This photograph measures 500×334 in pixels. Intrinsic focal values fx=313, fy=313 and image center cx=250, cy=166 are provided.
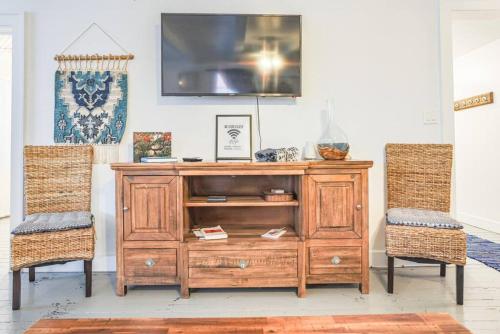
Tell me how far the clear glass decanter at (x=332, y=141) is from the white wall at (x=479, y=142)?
2.43 meters

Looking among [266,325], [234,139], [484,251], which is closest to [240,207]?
[234,139]

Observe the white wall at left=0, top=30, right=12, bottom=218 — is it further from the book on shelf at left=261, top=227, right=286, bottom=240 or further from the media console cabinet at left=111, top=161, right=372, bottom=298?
the book on shelf at left=261, top=227, right=286, bottom=240

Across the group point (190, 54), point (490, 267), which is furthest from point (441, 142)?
point (190, 54)

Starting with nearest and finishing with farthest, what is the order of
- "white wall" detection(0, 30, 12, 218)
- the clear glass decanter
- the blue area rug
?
the clear glass decanter
the blue area rug
"white wall" detection(0, 30, 12, 218)

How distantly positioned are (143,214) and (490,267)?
107 inches

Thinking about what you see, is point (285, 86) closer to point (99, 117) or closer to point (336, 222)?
point (336, 222)

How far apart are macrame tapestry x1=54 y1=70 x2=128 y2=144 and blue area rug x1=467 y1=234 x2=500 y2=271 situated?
3.21 meters

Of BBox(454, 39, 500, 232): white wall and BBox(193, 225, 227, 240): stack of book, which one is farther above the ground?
BBox(454, 39, 500, 232): white wall

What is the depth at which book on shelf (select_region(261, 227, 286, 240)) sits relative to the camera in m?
2.09

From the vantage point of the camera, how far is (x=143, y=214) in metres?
2.04

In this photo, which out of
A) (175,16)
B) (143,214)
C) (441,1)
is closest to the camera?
(143,214)

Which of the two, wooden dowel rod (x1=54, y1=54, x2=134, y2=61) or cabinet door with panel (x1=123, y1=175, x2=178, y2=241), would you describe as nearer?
cabinet door with panel (x1=123, y1=175, x2=178, y2=241)

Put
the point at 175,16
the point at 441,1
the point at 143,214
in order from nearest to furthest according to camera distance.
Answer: the point at 143,214
the point at 175,16
the point at 441,1

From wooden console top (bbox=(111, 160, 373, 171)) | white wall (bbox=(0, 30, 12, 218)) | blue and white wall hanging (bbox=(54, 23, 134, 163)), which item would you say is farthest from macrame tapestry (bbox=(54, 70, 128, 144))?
white wall (bbox=(0, 30, 12, 218))
